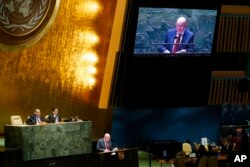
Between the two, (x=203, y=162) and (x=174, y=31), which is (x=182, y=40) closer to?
(x=174, y=31)

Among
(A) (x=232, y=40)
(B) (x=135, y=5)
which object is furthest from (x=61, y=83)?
(A) (x=232, y=40)

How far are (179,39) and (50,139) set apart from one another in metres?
5.48

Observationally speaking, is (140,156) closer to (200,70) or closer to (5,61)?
(200,70)

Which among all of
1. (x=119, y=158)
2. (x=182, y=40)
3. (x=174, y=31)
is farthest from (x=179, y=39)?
(x=119, y=158)

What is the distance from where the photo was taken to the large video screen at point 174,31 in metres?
17.2

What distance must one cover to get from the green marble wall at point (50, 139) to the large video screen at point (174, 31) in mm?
3303

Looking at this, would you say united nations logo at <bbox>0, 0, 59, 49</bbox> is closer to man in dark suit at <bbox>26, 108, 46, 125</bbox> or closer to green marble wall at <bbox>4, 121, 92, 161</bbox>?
man in dark suit at <bbox>26, 108, 46, 125</bbox>

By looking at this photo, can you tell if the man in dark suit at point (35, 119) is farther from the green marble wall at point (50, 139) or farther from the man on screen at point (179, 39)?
the man on screen at point (179, 39)

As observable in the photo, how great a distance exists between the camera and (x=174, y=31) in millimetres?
17812

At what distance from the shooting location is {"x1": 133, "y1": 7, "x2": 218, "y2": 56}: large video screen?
17250mm

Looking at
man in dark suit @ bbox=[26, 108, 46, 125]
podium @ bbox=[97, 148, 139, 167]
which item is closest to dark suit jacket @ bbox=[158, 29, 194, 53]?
podium @ bbox=[97, 148, 139, 167]

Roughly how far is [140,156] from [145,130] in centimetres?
170

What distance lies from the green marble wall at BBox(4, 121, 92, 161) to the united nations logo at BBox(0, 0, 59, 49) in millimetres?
2576

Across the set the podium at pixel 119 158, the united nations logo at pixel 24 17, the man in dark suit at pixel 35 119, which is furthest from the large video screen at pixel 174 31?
the man in dark suit at pixel 35 119
